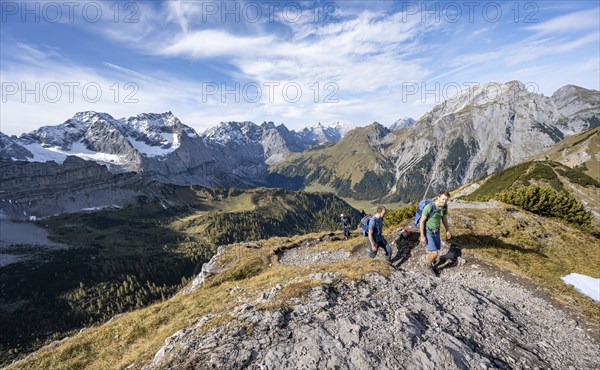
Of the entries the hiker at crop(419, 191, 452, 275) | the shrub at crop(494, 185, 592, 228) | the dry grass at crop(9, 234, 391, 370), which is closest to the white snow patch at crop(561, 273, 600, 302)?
the hiker at crop(419, 191, 452, 275)

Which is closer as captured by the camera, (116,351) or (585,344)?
(585,344)

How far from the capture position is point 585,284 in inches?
771

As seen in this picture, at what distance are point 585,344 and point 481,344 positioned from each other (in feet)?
18.1

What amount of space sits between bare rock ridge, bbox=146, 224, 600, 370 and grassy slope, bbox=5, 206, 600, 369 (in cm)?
110

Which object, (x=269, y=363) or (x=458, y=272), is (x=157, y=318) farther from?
(x=458, y=272)

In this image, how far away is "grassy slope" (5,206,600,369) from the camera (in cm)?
1616

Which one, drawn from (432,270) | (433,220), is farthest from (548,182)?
(433,220)

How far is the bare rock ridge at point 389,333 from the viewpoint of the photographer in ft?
33.9

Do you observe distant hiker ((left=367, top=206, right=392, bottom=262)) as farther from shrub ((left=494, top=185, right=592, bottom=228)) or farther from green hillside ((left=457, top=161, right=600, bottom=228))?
green hillside ((left=457, top=161, right=600, bottom=228))

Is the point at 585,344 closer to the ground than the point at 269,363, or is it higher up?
closer to the ground

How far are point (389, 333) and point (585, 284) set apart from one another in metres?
16.5

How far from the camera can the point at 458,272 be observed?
68.9ft

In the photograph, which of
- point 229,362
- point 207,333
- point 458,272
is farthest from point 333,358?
point 458,272

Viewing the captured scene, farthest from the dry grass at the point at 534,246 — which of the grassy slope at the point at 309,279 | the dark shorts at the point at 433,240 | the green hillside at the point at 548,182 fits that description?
the green hillside at the point at 548,182
